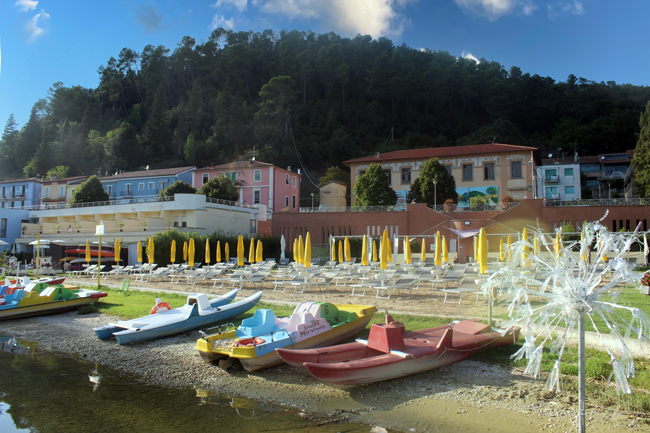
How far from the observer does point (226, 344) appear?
780 cm

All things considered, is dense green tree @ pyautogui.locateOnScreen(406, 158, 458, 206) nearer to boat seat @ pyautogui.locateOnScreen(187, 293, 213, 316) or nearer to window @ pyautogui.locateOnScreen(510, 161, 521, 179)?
window @ pyautogui.locateOnScreen(510, 161, 521, 179)

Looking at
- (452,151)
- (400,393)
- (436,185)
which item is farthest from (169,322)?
(452,151)

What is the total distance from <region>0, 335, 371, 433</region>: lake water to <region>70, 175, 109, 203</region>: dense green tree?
3987 centimetres

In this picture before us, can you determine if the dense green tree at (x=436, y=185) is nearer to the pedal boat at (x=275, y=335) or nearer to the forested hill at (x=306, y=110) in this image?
the forested hill at (x=306, y=110)

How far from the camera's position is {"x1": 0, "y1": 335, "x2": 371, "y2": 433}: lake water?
5.60 meters

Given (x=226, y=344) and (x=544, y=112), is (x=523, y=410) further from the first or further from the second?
(x=544, y=112)

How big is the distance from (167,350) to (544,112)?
69.2 metres

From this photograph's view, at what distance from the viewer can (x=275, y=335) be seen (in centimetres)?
772

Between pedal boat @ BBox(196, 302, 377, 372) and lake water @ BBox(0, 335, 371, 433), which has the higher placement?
pedal boat @ BBox(196, 302, 377, 372)

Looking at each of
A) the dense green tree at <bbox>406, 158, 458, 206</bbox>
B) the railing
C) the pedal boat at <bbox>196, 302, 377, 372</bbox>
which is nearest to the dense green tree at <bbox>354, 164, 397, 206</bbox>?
the dense green tree at <bbox>406, 158, 458, 206</bbox>

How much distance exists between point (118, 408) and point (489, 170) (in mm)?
38466

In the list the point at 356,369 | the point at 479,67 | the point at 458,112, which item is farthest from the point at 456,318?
the point at 479,67

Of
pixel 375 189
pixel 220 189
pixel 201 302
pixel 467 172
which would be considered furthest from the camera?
pixel 220 189

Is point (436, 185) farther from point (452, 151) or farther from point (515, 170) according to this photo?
point (515, 170)
